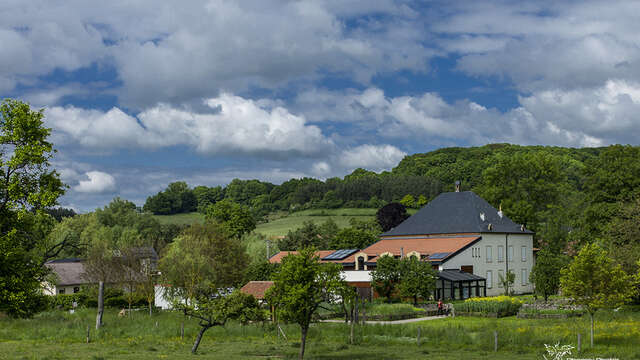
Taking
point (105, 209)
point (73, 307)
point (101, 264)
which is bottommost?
point (73, 307)

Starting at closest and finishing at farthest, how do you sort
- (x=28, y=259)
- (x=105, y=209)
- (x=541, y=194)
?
1. (x=28, y=259)
2. (x=541, y=194)
3. (x=105, y=209)

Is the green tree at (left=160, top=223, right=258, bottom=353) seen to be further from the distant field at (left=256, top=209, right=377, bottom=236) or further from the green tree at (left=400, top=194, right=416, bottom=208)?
the green tree at (left=400, top=194, right=416, bottom=208)

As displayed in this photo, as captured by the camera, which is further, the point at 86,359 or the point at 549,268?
the point at 549,268

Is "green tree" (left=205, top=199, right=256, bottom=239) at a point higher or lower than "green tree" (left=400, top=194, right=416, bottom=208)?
lower

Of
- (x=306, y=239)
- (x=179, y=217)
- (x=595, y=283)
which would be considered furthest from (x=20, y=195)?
(x=179, y=217)

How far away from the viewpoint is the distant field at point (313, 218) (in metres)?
129

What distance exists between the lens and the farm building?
63312 mm

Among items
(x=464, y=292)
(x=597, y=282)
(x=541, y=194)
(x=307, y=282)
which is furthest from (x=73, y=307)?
(x=541, y=194)

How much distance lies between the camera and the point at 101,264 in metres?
60.6

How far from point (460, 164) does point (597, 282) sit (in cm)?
12348

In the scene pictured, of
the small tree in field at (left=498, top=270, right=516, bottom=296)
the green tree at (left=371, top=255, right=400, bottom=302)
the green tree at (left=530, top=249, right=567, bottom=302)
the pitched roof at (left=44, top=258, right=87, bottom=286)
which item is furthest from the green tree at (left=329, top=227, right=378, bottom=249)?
the green tree at (left=530, top=249, right=567, bottom=302)

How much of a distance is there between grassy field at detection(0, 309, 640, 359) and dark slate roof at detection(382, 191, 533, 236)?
2930cm

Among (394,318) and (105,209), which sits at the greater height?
(105,209)

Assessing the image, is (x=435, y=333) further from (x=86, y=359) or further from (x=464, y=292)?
(x=464, y=292)
